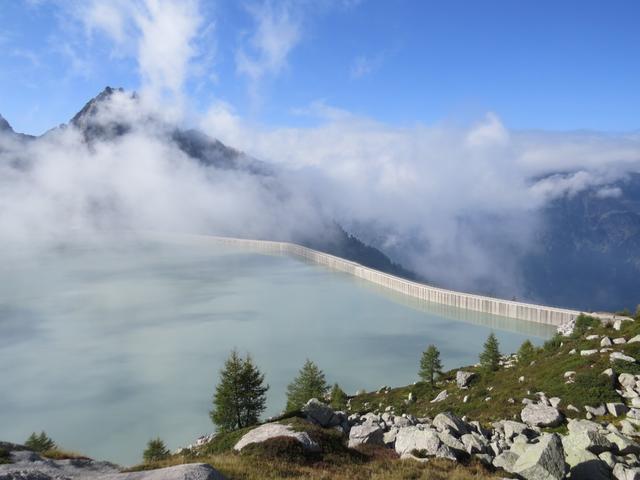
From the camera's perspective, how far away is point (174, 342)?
73.5 metres

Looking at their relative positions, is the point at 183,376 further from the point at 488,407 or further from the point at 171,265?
the point at 171,265

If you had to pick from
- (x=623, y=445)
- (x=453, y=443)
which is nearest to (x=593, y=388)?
(x=623, y=445)

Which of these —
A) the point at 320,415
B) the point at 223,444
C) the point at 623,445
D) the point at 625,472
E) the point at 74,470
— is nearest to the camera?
the point at 625,472

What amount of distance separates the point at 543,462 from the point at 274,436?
30.1ft

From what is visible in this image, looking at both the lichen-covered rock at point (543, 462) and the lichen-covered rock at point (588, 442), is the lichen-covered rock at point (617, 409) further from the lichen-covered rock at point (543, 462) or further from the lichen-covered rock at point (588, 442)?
the lichen-covered rock at point (543, 462)

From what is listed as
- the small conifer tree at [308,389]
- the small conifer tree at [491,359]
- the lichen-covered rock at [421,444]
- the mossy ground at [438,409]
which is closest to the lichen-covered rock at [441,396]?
the mossy ground at [438,409]

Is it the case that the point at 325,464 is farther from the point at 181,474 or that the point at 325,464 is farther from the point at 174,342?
the point at 174,342

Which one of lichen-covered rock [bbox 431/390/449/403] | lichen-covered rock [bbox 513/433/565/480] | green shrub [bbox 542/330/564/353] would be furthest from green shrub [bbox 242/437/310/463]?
green shrub [bbox 542/330/564/353]

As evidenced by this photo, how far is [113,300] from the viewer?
4323 inches

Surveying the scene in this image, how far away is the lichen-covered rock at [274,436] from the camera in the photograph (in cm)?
1689

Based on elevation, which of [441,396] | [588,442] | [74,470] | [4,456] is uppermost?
[588,442]

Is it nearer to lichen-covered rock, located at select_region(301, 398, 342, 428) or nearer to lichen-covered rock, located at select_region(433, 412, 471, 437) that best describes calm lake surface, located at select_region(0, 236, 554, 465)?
lichen-covered rock, located at select_region(301, 398, 342, 428)

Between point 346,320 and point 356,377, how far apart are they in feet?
117

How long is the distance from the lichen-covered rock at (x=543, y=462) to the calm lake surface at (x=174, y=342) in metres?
32.8
